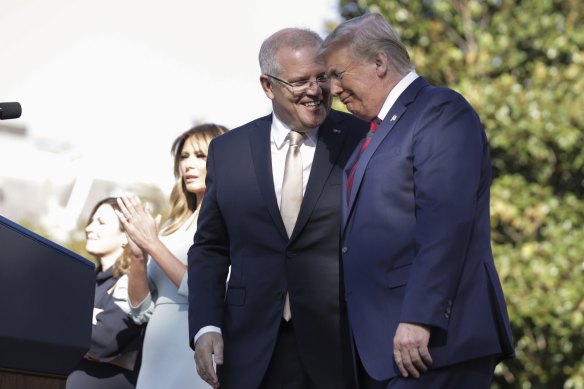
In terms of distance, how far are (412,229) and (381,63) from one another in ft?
1.77

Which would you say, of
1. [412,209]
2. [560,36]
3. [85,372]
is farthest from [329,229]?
[560,36]

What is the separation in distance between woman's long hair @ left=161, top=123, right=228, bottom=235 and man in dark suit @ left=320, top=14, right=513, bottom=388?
5.06 ft

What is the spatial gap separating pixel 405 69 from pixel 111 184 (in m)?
31.8

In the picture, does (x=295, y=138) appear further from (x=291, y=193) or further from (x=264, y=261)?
(x=264, y=261)

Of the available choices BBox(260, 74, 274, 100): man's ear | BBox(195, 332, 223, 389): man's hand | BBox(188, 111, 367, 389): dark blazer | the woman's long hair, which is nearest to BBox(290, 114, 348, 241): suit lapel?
BBox(188, 111, 367, 389): dark blazer

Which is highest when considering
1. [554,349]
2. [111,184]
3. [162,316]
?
[162,316]

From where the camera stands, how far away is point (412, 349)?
274cm

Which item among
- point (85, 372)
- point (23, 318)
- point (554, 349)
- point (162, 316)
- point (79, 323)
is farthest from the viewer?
point (554, 349)

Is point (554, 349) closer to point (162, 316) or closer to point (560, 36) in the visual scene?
point (560, 36)

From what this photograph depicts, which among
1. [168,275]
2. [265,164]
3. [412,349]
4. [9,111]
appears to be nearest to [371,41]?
[265,164]

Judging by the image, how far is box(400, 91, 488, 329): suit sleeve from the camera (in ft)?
9.04

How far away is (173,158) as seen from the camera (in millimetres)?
4727

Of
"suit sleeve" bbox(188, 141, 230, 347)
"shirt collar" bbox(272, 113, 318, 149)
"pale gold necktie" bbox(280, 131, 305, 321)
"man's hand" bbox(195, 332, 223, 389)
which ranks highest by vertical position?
"shirt collar" bbox(272, 113, 318, 149)

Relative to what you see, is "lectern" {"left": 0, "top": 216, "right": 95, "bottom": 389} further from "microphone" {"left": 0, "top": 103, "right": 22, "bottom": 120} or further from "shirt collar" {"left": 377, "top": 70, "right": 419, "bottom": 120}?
"shirt collar" {"left": 377, "top": 70, "right": 419, "bottom": 120}
